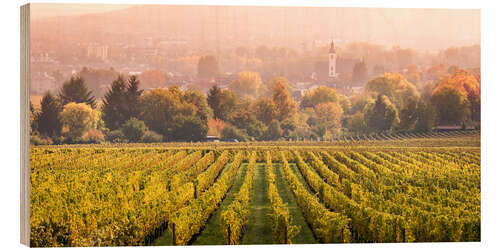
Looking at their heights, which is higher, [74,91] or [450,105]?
[74,91]

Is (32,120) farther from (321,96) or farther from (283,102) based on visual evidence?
(321,96)

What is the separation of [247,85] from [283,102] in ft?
4.32

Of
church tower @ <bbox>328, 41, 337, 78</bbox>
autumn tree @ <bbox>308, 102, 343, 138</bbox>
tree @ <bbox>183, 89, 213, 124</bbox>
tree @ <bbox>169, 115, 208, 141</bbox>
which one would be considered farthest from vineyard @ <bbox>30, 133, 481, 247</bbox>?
church tower @ <bbox>328, 41, 337, 78</bbox>

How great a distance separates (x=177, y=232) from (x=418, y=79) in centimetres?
789

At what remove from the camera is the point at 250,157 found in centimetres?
1811

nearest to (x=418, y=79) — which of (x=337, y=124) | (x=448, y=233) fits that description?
(x=337, y=124)

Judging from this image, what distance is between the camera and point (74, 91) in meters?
15.1

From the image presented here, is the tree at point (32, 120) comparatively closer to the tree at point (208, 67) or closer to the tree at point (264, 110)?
the tree at point (208, 67)

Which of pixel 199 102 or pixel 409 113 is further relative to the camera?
pixel 199 102

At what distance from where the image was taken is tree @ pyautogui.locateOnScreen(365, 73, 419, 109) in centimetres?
1534

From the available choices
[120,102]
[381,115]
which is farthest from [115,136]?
[381,115]

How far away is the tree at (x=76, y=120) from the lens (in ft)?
50.3

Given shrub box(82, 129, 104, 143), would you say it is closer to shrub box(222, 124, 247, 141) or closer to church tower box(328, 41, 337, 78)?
shrub box(222, 124, 247, 141)

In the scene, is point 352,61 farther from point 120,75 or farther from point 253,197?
point 120,75
